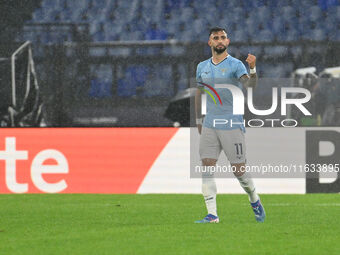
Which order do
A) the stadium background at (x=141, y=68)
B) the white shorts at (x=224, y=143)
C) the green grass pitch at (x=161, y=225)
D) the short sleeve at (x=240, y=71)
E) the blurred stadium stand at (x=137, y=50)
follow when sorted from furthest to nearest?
1. the blurred stadium stand at (x=137, y=50)
2. the stadium background at (x=141, y=68)
3. the white shorts at (x=224, y=143)
4. the short sleeve at (x=240, y=71)
5. the green grass pitch at (x=161, y=225)

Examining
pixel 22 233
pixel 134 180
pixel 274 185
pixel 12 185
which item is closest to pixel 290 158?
pixel 274 185

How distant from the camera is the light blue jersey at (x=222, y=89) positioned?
7.57 metres

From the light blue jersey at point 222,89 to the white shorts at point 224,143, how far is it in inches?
2.1

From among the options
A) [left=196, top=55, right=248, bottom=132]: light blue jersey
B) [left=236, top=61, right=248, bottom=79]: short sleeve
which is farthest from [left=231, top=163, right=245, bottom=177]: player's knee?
[left=236, top=61, right=248, bottom=79]: short sleeve

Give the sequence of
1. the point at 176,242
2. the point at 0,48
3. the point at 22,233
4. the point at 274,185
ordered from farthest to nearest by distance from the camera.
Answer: the point at 0,48, the point at 274,185, the point at 22,233, the point at 176,242

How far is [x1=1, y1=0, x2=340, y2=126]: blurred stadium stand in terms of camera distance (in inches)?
488

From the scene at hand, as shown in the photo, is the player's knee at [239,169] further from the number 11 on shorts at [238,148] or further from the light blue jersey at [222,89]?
the light blue jersey at [222,89]

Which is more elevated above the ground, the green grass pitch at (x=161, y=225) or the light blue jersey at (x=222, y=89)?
the light blue jersey at (x=222, y=89)

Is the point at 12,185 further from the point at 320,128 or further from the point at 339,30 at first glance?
the point at 339,30

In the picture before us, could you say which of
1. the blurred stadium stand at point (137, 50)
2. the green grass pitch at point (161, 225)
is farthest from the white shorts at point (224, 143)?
the blurred stadium stand at point (137, 50)

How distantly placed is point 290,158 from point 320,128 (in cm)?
59

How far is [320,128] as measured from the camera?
1178cm

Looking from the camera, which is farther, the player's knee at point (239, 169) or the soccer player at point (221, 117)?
the player's knee at point (239, 169)

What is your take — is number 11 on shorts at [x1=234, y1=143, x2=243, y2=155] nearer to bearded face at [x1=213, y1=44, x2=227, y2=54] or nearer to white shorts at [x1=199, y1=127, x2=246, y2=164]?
white shorts at [x1=199, y1=127, x2=246, y2=164]
